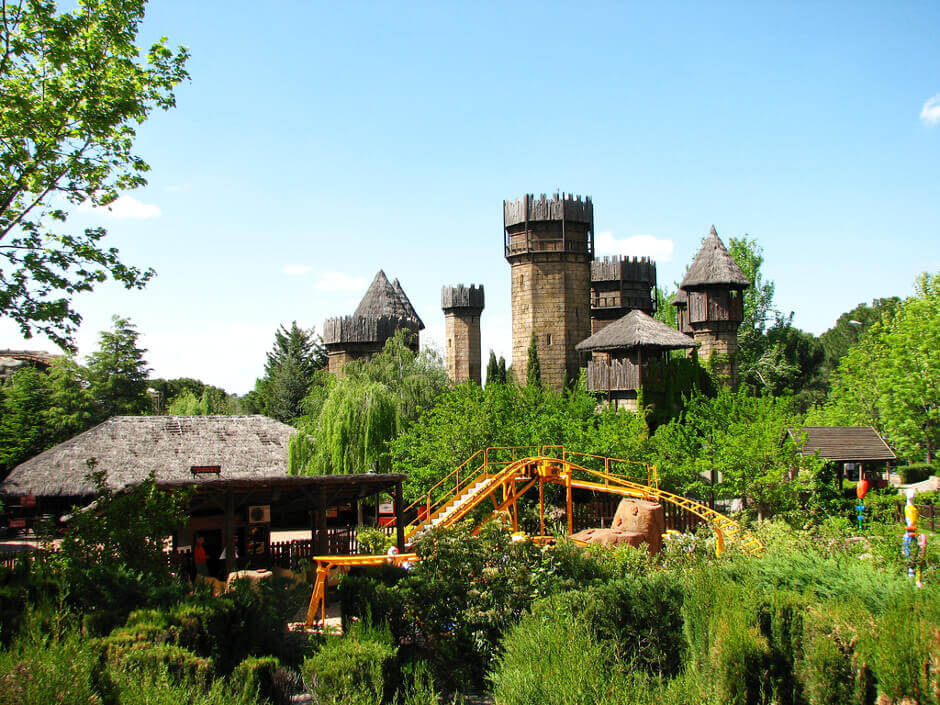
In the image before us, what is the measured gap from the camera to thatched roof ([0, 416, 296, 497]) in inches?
1158

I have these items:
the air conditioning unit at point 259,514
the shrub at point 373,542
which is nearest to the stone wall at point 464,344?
the shrub at point 373,542

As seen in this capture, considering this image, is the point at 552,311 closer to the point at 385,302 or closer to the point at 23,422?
the point at 385,302

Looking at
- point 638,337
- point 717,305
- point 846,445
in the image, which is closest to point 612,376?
point 638,337

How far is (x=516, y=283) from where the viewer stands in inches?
1698

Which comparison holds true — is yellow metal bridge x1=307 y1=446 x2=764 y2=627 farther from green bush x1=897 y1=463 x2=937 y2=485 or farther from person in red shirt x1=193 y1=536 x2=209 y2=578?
green bush x1=897 y1=463 x2=937 y2=485

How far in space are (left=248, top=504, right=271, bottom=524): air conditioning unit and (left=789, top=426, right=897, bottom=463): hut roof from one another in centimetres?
1742

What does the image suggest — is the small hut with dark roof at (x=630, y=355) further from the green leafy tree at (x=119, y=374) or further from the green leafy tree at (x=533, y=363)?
the green leafy tree at (x=119, y=374)

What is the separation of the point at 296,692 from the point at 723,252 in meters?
37.5

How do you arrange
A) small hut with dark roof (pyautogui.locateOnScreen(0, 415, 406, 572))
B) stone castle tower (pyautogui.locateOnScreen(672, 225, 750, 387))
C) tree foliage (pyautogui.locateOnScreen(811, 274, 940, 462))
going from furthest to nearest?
1. stone castle tower (pyautogui.locateOnScreen(672, 225, 750, 387))
2. tree foliage (pyautogui.locateOnScreen(811, 274, 940, 462))
3. small hut with dark roof (pyautogui.locateOnScreen(0, 415, 406, 572))

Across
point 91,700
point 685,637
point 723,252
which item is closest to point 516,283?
point 723,252

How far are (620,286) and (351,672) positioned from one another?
41379 millimetres

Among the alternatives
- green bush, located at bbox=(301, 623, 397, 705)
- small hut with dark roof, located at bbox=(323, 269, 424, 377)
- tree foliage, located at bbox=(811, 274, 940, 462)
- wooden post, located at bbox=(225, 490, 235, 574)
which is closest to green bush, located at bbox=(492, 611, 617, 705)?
green bush, located at bbox=(301, 623, 397, 705)

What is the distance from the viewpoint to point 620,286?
158 ft

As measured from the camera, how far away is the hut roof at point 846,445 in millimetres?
26906
